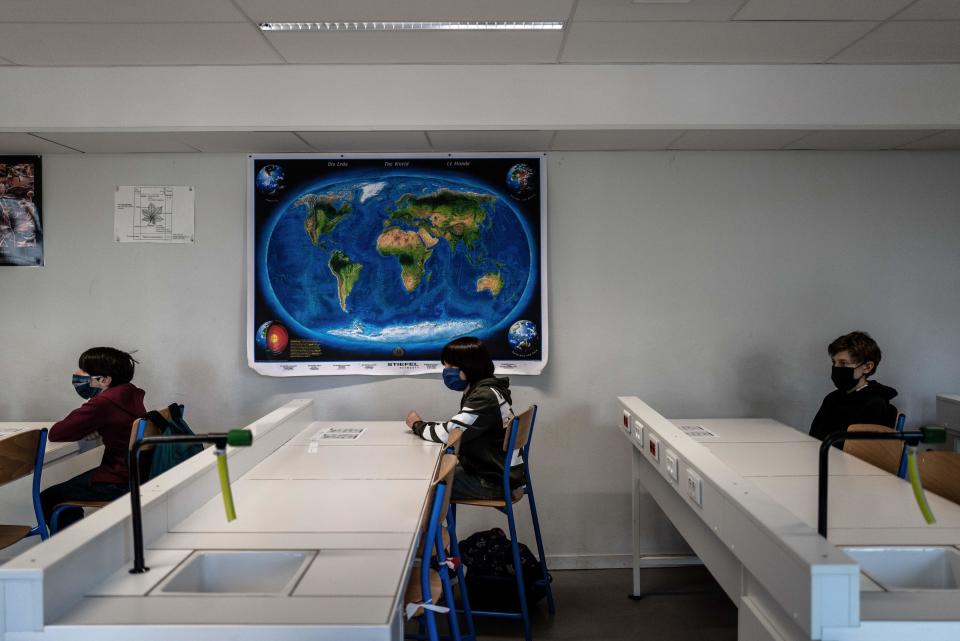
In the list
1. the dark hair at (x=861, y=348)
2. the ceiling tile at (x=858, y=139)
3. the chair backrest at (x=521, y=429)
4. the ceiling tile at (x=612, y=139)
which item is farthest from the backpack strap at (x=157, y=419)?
the ceiling tile at (x=858, y=139)

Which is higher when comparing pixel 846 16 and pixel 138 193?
pixel 846 16

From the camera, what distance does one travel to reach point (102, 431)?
3.46 meters

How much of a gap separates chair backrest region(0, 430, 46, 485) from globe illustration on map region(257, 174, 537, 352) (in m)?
1.34

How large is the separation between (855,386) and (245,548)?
9.28 ft

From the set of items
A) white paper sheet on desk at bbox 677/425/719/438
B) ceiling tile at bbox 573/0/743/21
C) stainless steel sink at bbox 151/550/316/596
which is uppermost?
ceiling tile at bbox 573/0/743/21

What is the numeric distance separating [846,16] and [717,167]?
1.22m

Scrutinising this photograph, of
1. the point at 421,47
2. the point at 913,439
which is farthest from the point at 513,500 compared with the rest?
the point at 421,47

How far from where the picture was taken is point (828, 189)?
417 cm

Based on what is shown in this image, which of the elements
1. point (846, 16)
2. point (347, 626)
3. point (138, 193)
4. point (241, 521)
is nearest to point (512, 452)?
point (241, 521)

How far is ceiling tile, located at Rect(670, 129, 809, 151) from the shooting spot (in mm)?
3750

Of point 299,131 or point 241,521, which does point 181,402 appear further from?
point 241,521

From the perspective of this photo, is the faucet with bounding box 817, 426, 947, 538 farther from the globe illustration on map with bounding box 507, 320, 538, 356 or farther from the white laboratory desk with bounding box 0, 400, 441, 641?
the globe illustration on map with bounding box 507, 320, 538, 356

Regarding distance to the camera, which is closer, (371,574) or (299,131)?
(371,574)

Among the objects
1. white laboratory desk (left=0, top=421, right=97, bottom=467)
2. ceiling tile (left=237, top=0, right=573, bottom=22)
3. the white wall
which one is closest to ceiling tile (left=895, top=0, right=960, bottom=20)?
the white wall
